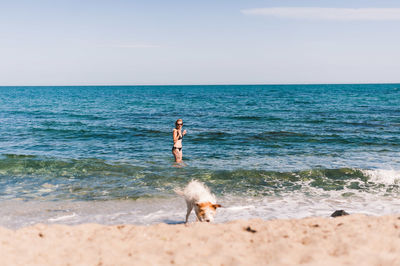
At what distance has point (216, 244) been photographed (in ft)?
15.7

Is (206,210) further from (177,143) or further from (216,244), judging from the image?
(177,143)

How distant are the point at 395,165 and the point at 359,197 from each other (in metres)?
4.64

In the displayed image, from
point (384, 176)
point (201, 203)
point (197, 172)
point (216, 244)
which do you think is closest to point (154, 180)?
point (197, 172)

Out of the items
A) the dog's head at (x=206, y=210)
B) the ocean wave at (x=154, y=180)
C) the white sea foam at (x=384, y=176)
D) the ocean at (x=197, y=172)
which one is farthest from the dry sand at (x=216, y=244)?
the white sea foam at (x=384, y=176)

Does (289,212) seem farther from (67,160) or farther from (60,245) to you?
(67,160)

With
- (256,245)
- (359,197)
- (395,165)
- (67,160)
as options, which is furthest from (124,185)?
(395,165)

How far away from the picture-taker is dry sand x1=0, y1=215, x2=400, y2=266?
14.0 feet

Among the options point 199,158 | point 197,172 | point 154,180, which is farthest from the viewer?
point 199,158

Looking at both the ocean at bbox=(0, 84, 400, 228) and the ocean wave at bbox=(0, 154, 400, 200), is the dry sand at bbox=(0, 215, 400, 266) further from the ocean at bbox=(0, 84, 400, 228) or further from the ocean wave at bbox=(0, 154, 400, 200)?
the ocean wave at bbox=(0, 154, 400, 200)

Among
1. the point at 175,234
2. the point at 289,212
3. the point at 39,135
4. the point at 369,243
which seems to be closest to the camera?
the point at 369,243

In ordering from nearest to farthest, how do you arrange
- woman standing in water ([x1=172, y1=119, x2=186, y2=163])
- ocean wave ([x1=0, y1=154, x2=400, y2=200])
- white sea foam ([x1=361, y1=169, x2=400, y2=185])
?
ocean wave ([x1=0, y1=154, x2=400, y2=200]) < white sea foam ([x1=361, y1=169, x2=400, y2=185]) < woman standing in water ([x1=172, y1=119, x2=186, y2=163])

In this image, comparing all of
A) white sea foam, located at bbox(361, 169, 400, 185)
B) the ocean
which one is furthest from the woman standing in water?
white sea foam, located at bbox(361, 169, 400, 185)

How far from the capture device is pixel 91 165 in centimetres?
1289

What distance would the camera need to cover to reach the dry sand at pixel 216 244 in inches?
169
